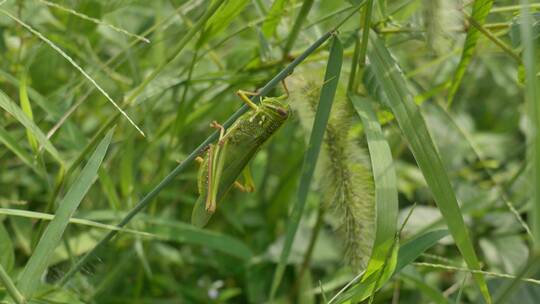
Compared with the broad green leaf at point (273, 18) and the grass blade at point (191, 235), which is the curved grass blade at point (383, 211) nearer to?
the broad green leaf at point (273, 18)

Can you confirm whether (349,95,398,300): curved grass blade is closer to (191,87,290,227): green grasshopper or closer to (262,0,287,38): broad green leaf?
(191,87,290,227): green grasshopper

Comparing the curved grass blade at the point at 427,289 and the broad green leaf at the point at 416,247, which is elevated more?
the broad green leaf at the point at 416,247

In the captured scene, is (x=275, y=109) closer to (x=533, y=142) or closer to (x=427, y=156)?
(x=427, y=156)

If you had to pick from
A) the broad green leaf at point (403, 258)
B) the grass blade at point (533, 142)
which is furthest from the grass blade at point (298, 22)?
A: the grass blade at point (533, 142)

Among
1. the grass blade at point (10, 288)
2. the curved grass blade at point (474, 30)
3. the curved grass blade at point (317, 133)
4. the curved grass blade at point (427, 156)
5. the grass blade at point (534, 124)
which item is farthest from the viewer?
the curved grass blade at point (474, 30)

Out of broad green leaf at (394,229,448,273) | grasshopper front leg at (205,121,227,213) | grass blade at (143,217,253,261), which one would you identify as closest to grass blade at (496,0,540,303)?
broad green leaf at (394,229,448,273)

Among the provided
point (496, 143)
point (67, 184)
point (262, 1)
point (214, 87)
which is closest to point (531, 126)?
point (262, 1)
